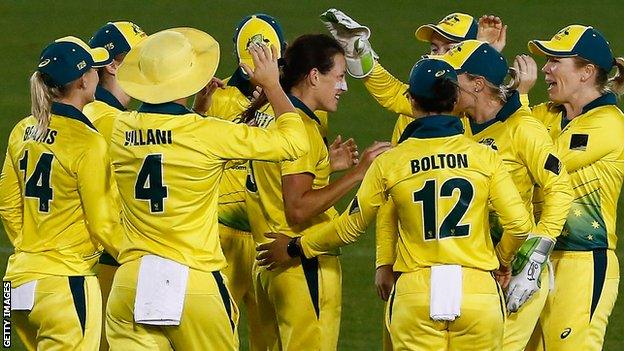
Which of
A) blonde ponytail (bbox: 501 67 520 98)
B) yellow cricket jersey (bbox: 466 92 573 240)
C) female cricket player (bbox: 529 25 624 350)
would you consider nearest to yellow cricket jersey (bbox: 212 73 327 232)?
blonde ponytail (bbox: 501 67 520 98)

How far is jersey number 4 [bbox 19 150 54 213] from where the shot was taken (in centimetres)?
734

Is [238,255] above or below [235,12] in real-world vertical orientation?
above

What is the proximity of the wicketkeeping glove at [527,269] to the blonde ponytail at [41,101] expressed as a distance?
Answer: 2428mm

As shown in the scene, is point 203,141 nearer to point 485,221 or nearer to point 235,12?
point 485,221

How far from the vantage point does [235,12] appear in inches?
836

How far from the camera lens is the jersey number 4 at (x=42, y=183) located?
7344 mm

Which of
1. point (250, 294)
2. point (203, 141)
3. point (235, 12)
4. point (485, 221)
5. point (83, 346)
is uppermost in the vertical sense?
point (203, 141)

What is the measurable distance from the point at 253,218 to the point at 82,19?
43.6 feet

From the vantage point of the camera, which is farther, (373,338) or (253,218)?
(373,338)

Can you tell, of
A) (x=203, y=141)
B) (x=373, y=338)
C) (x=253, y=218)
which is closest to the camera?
(x=203, y=141)

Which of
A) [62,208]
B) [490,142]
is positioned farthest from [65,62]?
[490,142]

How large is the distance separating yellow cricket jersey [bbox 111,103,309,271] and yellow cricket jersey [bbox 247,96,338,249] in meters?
0.67

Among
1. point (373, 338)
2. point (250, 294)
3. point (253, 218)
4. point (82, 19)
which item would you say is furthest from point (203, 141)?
point (82, 19)

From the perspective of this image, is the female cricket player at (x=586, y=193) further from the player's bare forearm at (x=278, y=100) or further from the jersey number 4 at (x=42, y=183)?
the jersey number 4 at (x=42, y=183)
